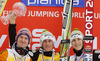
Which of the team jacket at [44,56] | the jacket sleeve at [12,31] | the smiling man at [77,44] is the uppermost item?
the jacket sleeve at [12,31]

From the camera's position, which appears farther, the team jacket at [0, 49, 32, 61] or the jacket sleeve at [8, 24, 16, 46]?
the jacket sleeve at [8, 24, 16, 46]

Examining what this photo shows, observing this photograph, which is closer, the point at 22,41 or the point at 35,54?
the point at 22,41

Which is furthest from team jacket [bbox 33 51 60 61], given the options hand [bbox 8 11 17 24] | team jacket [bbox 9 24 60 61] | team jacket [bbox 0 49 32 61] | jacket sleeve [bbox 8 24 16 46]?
hand [bbox 8 11 17 24]

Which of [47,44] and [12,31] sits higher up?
[12,31]

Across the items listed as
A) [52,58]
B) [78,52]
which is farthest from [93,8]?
[52,58]

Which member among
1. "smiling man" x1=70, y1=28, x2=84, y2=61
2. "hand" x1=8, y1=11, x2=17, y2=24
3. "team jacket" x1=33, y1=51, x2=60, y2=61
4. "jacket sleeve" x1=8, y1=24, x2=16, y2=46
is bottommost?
"team jacket" x1=33, y1=51, x2=60, y2=61

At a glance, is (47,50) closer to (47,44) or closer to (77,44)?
(47,44)

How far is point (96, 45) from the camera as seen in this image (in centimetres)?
241

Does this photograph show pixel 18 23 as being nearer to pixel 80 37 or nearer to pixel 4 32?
pixel 4 32

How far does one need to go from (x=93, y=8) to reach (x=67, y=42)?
20.7 inches

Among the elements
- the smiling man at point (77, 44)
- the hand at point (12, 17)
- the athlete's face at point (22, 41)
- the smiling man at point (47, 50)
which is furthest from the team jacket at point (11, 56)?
the smiling man at point (77, 44)

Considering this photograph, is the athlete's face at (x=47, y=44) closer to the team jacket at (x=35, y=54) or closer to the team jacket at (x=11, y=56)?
the team jacket at (x=35, y=54)

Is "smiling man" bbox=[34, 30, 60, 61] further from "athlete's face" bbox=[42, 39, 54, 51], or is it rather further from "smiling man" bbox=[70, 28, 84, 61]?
"smiling man" bbox=[70, 28, 84, 61]

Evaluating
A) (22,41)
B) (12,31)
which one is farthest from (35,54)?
(12,31)
